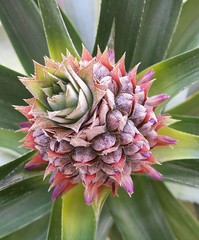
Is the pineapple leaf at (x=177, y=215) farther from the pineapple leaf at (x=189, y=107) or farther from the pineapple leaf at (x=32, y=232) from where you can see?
the pineapple leaf at (x=32, y=232)

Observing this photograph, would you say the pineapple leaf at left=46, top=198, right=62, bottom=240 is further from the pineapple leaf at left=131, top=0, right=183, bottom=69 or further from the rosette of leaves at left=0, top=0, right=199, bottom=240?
the pineapple leaf at left=131, top=0, right=183, bottom=69

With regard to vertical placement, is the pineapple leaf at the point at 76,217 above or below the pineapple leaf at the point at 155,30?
below

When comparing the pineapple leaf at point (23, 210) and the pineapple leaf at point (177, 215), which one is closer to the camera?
the pineapple leaf at point (23, 210)

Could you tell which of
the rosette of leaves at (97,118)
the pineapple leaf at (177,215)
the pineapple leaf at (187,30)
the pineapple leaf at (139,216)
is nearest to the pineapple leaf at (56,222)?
the rosette of leaves at (97,118)

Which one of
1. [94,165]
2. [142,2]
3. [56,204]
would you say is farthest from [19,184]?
[142,2]

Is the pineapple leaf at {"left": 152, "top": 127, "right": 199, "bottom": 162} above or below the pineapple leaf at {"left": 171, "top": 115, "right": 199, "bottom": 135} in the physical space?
below

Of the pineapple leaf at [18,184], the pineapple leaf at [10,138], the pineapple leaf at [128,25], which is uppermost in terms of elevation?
the pineapple leaf at [128,25]

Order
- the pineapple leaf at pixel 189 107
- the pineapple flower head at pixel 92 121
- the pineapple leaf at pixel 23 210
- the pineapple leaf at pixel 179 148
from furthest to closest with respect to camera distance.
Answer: the pineapple leaf at pixel 189 107
the pineapple leaf at pixel 23 210
the pineapple leaf at pixel 179 148
the pineapple flower head at pixel 92 121

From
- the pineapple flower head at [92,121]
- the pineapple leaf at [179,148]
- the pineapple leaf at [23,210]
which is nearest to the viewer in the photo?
the pineapple flower head at [92,121]

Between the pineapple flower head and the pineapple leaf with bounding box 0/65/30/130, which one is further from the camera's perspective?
the pineapple leaf with bounding box 0/65/30/130

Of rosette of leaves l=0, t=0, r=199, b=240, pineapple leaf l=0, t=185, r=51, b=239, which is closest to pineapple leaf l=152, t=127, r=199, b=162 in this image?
rosette of leaves l=0, t=0, r=199, b=240
